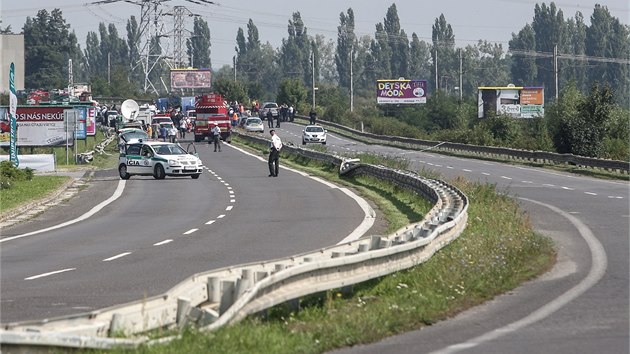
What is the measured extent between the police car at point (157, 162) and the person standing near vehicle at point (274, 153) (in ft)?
9.20

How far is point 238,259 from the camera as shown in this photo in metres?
19.6

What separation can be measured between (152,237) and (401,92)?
111479 millimetres

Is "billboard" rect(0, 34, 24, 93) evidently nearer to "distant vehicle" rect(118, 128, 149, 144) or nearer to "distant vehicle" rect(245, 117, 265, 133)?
"distant vehicle" rect(118, 128, 149, 144)

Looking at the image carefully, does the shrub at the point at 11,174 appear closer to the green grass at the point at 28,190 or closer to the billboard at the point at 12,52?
the green grass at the point at 28,190

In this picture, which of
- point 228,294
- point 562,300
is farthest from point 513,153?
point 228,294

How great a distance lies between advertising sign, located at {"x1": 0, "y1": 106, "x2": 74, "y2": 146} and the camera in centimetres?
6444

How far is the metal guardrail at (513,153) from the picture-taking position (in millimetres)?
50625

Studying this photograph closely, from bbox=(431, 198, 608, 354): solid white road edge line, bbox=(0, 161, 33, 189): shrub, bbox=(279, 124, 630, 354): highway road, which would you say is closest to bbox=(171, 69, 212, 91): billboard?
bbox=(0, 161, 33, 189): shrub

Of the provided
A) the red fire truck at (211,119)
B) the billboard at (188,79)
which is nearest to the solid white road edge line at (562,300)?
the red fire truck at (211,119)

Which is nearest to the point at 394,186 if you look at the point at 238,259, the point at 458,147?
the point at 238,259

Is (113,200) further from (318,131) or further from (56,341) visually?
(318,131)

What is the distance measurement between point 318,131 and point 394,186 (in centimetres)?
4963

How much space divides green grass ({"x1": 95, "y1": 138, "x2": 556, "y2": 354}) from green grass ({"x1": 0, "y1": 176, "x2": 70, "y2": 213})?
16383 millimetres

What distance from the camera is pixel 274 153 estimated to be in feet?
154
